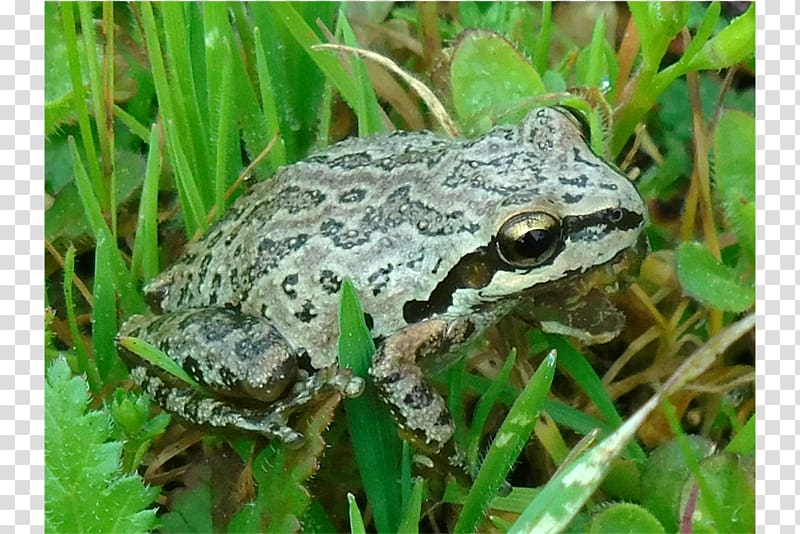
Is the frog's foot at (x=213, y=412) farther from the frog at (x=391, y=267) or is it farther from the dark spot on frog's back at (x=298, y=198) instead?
the dark spot on frog's back at (x=298, y=198)

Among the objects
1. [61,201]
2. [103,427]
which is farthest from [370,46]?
[103,427]

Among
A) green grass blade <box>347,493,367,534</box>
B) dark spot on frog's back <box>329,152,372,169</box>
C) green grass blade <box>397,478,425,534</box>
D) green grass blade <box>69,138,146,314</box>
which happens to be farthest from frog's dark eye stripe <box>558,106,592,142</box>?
green grass blade <box>69,138,146,314</box>

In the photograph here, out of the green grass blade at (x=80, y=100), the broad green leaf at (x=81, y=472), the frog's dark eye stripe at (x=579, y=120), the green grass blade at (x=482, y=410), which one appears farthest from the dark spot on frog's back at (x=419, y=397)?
the green grass blade at (x=80, y=100)

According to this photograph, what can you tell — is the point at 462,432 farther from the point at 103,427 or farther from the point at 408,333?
the point at 103,427

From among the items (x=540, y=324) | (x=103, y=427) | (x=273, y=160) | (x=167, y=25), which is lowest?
(x=540, y=324)

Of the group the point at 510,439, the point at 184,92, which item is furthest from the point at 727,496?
the point at 184,92

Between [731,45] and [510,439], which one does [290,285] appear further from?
[731,45]
